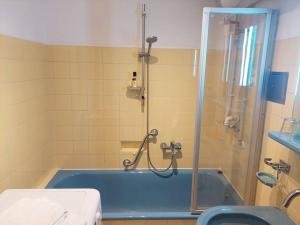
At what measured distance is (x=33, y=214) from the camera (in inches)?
35.9

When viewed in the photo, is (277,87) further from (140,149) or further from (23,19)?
(23,19)

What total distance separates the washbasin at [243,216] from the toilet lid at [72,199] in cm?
56

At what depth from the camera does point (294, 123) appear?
1.31 meters

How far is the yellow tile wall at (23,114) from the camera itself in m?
1.55

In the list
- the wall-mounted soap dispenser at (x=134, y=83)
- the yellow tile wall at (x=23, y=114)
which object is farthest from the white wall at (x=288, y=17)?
the yellow tile wall at (x=23, y=114)

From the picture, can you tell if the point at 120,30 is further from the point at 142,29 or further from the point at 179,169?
Result: the point at 179,169

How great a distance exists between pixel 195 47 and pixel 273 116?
110 centimetres

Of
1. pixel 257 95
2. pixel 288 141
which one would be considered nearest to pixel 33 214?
pixel 288 141

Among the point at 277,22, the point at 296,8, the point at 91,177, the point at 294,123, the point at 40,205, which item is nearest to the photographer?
the point at 40,205

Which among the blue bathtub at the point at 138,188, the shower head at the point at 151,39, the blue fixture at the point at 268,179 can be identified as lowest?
the blue bathtub at the point at 138,188

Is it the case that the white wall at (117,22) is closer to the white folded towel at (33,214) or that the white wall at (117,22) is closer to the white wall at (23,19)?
the white wall at (23,19)

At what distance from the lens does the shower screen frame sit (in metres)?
1.68

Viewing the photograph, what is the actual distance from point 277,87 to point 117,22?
157 centimetres

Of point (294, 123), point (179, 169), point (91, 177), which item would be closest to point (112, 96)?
point (91, 177)
